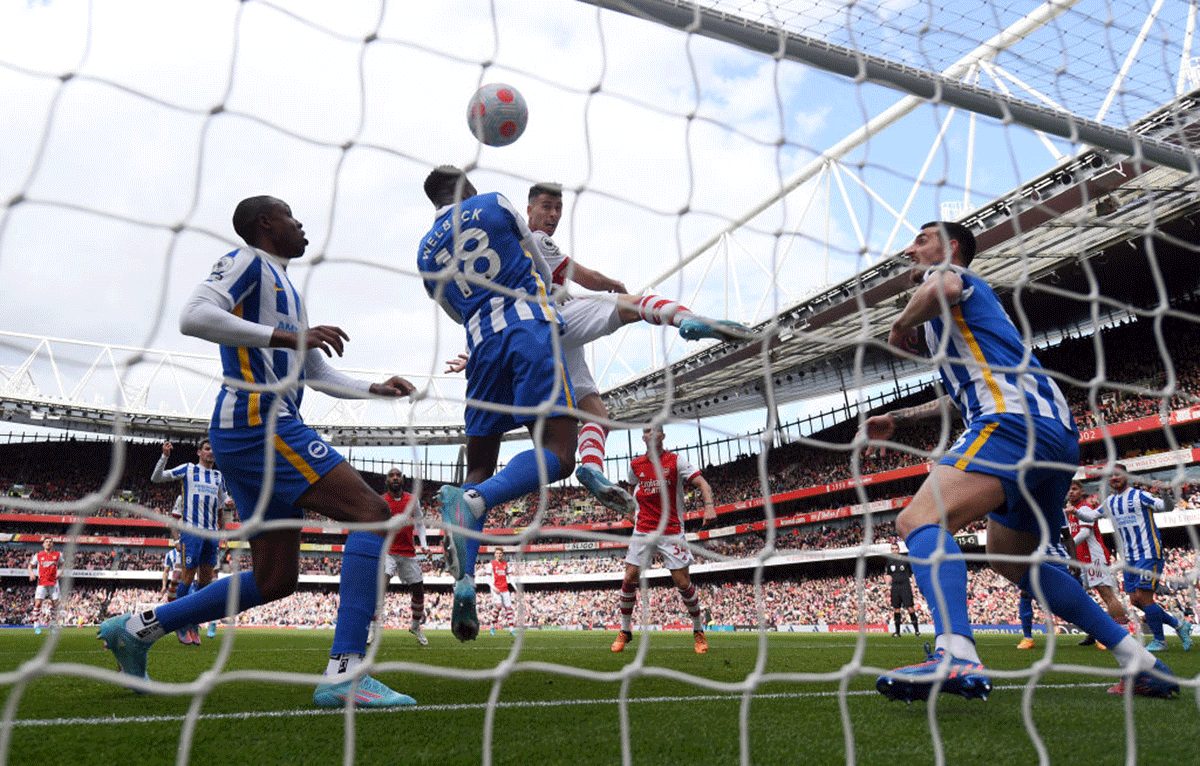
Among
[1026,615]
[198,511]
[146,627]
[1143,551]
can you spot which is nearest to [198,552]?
[198,511]

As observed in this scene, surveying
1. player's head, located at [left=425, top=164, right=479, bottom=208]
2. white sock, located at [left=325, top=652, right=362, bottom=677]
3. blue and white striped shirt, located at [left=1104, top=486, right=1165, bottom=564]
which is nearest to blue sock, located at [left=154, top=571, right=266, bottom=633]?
white sock, located at [left=325, top=652, right=362, bottom=677]

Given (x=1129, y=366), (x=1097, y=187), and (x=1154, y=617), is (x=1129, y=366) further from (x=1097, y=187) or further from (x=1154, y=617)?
(x=1154, y=617)

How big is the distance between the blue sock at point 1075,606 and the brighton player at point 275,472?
236 cm

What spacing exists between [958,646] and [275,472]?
7.50ft

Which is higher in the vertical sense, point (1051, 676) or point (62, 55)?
point (62, 55)

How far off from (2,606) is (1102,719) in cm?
3769

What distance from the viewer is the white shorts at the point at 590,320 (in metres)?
3.16

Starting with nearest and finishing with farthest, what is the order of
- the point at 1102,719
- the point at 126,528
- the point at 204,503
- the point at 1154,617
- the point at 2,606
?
the point at 1102,719 → the point at 1154,617 → the point at 204,503 → the point at 2,606 → the point at 126,528

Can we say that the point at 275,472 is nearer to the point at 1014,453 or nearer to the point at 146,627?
the point at 146,627

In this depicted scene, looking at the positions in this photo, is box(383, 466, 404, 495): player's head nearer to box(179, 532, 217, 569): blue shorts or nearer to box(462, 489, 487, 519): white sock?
box(179, 532, 217, 569): blue shorts

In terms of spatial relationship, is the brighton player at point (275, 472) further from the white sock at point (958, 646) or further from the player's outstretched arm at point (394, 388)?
the white sock at point (958, 646)

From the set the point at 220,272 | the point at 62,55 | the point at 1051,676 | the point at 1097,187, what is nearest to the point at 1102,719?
the point at 1051,676

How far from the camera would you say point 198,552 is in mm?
6953

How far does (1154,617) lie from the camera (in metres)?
6.76
